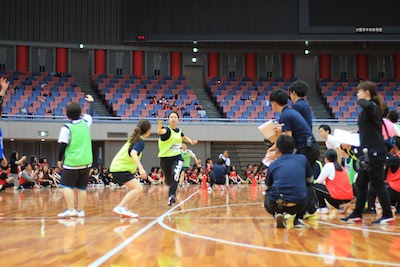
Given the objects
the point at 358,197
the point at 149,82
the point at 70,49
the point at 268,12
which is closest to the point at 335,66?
the point at 268,12

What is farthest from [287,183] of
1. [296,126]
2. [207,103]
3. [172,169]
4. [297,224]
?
[207,103]

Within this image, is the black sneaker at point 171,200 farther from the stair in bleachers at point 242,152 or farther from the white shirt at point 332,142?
the stair in bleachers at point 242,152

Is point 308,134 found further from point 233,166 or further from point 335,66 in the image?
point 335,66

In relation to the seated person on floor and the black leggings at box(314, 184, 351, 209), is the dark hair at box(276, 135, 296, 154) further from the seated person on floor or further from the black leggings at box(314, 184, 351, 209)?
the black leggings at box(314, 184, 351, 209)

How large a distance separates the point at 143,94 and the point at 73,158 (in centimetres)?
2128

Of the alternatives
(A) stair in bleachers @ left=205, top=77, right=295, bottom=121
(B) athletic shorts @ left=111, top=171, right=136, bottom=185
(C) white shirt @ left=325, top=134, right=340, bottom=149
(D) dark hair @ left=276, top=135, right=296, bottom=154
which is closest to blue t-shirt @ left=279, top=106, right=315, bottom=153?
(D) dark hair @ left=276, top=135, right=296, bottom=154

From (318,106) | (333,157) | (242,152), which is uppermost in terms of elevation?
(318,106)

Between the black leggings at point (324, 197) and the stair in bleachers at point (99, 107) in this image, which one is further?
the stair in bleachers at point (99, 107)

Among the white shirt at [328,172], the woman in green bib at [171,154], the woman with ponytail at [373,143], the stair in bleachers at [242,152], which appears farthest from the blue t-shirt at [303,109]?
the stair in bleachers at [242,152]

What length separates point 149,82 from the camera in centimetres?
3081

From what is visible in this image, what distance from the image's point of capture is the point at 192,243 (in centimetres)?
491

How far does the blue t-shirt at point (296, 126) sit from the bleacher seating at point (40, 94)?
2069 cm

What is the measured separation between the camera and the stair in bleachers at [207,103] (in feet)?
95.2

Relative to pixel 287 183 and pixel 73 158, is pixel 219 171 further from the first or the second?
pixel 287 183
